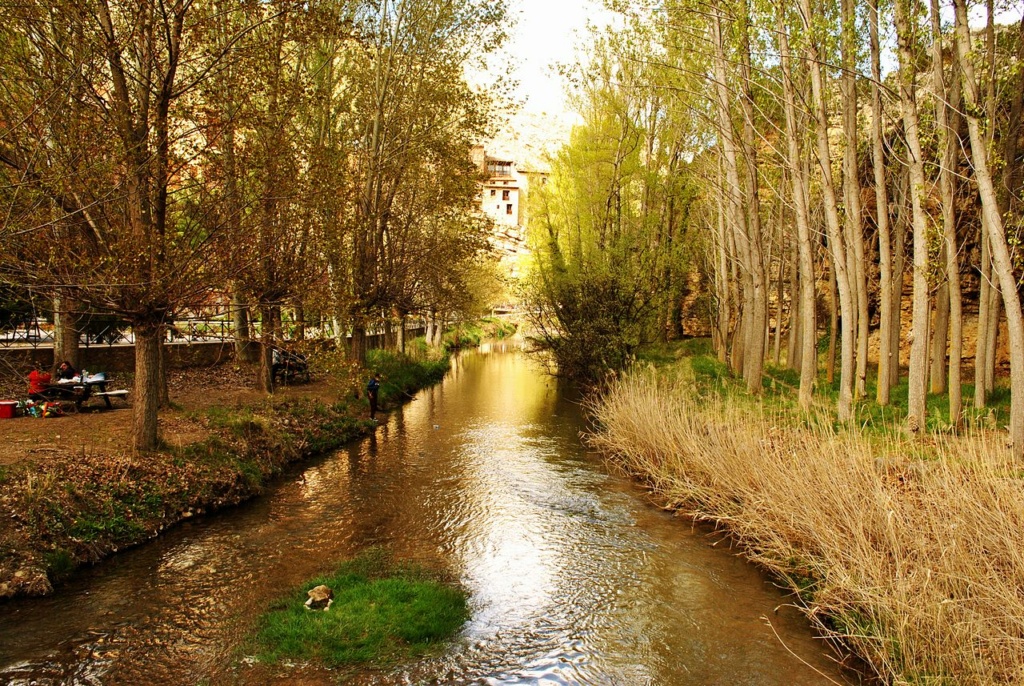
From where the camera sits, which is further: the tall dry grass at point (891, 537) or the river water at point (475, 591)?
the river water at point (475, 591)

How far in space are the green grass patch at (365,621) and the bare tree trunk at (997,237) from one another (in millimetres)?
8190

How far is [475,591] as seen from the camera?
30.3 feet

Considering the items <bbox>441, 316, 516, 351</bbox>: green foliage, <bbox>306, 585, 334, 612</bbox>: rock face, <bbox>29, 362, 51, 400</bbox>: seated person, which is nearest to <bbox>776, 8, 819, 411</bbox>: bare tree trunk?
<bbox>306, 585, 334, 612</bbox>: rock face

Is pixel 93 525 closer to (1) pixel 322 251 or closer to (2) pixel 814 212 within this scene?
(1) pixel 322 251

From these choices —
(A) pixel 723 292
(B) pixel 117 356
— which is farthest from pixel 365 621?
(A) pixel 723 292

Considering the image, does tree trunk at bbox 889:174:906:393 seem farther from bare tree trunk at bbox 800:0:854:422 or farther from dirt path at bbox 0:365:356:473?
dirt path at bbox 0:365:356:473

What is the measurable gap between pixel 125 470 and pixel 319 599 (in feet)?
16.6

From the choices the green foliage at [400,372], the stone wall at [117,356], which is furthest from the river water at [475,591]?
the green foliage at [400,372]

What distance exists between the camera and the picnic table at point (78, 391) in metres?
14.6

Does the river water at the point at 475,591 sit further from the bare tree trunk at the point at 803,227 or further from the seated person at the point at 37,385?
the seated person at the point at 37,385

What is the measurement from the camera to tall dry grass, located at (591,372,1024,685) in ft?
19.4

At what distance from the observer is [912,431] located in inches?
460

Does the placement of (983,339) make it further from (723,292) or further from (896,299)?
(723,292)

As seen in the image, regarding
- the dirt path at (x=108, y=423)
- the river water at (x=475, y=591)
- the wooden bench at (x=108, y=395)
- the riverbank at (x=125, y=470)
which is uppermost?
the wooden bench at (x=108, y=395)
